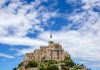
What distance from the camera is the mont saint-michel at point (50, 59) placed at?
104m

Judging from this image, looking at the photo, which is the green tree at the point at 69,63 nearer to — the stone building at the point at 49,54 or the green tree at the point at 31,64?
the stone building at the point at 49,54

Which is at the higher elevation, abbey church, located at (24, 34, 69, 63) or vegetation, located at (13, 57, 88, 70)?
abbey church, located at (24, 34, 69, 63)

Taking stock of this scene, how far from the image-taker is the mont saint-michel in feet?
341

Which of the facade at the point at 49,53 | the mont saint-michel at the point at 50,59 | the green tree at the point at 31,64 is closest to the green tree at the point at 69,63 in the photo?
the mont saint-michel at the point at 50,59

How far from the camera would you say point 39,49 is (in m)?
111

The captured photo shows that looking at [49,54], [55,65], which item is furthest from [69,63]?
[49,54]

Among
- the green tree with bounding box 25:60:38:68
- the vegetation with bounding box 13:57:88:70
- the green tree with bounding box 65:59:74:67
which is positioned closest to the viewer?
the vegetation with bounding box 13:57:88:70

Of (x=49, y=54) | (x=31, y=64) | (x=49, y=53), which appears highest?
(x=49, y=53)

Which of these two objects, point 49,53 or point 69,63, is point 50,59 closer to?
point 49,53

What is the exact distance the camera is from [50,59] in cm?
10819

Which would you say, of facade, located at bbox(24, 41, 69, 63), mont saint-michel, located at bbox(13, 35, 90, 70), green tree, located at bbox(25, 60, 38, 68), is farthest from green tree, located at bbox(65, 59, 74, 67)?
green tree, located at bbox(25, 60, 38, 68)

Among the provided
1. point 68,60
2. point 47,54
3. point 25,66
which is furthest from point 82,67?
point 25,66

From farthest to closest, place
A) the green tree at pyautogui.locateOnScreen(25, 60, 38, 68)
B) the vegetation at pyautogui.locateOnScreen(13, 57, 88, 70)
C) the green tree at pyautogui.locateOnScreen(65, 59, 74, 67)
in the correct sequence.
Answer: the green tree at pyautogui.locateOnScreen(65, 59, 74, 67), the green tree at pyautogui.locateOnScreen(25, 60, 38, 68), the vegetation at pyautogui.locateOnScreen(13, 57, 88, 70)

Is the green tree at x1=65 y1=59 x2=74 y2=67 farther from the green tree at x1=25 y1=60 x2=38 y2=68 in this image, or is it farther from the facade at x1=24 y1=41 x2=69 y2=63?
the green tree at x1=25 y1=60 x2=38 y2=68
